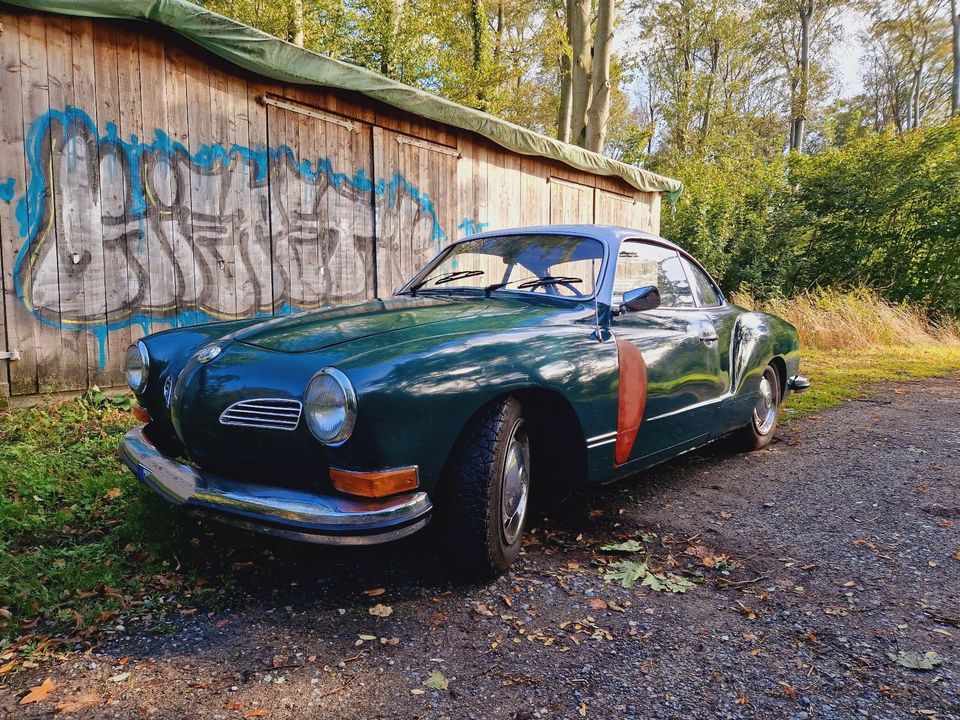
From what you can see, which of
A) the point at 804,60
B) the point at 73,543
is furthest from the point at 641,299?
the point at 804,60

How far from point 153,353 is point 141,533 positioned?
81 cm

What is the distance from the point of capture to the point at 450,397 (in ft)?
7.44

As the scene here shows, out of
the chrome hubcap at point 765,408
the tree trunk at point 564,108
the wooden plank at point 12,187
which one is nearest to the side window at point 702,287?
the chrome hubcap at point 765,408

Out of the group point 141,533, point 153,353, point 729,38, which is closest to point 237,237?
point 153,353

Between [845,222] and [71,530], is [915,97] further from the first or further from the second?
[71,530]

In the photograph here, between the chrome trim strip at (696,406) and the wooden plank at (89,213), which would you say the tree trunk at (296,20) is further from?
the chrome trim strip at (696,406)

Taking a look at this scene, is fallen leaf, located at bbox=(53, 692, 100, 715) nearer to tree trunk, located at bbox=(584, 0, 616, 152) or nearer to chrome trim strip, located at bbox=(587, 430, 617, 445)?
chrome trim strip, located at bbox=(587, 430, 617, 445)

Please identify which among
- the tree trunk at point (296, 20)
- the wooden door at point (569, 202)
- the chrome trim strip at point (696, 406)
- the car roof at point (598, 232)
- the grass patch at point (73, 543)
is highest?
the tree trunk at point (296, 20)

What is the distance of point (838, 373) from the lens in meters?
8.16

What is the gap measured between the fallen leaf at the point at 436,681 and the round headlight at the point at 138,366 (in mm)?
1823

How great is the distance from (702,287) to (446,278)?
66.6 inches

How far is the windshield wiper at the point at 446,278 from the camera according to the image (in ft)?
12.5

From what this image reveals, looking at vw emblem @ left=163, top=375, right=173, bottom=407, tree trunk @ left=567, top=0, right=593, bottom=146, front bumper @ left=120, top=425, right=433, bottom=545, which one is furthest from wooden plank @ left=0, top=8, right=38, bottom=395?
tree trunk @ left=567, top=0, right=593, bottom=146

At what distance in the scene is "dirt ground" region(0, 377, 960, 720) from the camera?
1858 millimetres
